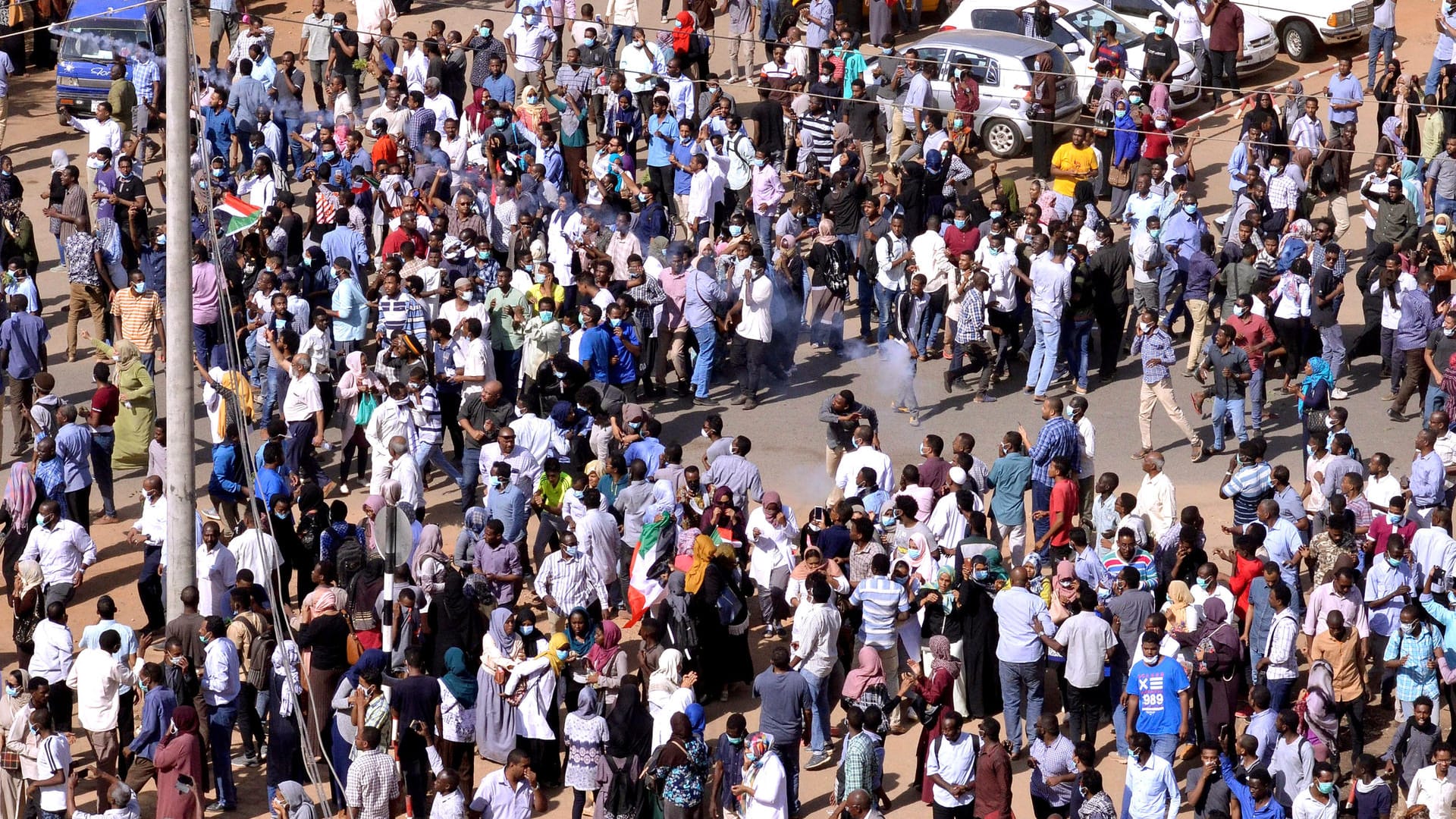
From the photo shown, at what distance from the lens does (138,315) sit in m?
22.4

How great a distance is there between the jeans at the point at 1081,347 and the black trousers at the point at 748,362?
2.93m

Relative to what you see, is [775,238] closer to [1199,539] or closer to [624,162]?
[624,162]

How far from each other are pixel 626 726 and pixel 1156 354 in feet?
23.1

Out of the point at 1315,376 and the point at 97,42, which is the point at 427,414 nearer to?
the point at 1315,376

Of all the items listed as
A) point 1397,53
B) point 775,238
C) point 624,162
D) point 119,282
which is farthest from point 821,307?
point 1397,53

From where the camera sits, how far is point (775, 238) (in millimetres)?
24953

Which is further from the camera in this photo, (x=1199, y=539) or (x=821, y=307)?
(x=821, y=307)

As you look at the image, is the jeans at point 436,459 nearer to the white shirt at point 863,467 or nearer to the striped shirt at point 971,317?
the white shirt at point 863,467

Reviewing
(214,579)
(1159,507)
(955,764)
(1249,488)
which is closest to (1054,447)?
(1159,507)

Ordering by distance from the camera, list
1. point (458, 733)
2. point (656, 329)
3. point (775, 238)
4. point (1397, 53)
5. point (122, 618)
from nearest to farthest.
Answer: point (458, 733)
point (122, 618)
point (656, 329)
point (775, 238)
point (1397, 53)

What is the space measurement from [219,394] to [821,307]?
241 inches

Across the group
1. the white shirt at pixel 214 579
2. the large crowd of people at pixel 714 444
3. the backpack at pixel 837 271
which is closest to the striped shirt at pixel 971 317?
the large crowd of people at pixel 714 444

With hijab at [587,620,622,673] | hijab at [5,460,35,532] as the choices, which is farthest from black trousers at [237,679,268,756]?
hijab at [5,460,35,532]

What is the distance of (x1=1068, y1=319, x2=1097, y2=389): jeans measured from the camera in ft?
74.6
